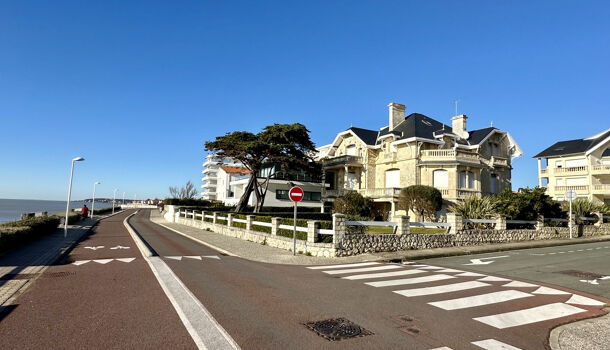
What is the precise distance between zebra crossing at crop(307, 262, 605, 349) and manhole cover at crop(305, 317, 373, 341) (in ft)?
5.56

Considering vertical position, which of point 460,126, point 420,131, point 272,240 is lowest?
point 272,240

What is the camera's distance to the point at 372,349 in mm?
4633

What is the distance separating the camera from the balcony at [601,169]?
39.8m

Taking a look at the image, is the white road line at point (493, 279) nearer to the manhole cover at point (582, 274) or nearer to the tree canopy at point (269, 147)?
the manhole cover at point (582, 274)

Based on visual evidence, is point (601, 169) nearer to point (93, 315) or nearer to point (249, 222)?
point (249, 222)

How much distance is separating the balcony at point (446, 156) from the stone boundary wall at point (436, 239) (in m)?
11.1

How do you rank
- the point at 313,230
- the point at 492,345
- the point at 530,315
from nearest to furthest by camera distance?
the point at 492,345 < the point at 530,315 < the point at 313,230

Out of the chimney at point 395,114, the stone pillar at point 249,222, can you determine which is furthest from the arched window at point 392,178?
the stone pillar at point 249,222

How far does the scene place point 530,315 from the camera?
6.38 metres

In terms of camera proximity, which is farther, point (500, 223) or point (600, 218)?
point (600, 218)

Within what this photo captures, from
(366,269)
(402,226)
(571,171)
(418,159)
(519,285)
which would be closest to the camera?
(519,285)

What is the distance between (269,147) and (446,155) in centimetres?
1774

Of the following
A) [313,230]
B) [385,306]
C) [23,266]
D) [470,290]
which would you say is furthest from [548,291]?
[23,266]

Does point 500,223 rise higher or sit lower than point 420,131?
lower
